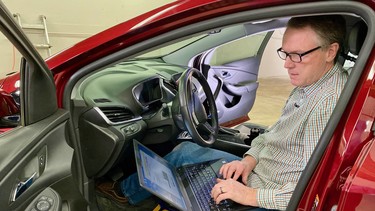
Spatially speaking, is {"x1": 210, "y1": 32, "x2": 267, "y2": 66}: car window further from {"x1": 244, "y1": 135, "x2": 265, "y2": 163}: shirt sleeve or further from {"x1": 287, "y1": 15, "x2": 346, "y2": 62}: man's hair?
{"x1": 287, "y1": 15, "x2": 346, "y2": 62}: man's hair

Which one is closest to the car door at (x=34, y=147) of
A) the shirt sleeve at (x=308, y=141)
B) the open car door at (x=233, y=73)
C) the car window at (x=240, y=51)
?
the shirt sleeve at (x=308, y=141)

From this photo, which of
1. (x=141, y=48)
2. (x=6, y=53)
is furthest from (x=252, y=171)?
(x=6, y=53)

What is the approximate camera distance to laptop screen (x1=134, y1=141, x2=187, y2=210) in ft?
3.50

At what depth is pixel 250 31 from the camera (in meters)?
2.17

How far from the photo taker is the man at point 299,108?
97 cm

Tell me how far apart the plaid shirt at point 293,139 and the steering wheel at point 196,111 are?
13.8 inches

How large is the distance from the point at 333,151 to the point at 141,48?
1.96 ft

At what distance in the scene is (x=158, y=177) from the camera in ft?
3.95

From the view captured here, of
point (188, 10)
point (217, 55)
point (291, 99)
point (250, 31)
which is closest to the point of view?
point (188, 10)

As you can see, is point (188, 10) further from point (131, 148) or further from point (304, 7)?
point (131, 148)

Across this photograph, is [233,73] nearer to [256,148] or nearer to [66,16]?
[256,148]

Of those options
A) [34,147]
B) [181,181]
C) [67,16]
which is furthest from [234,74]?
[67,16]

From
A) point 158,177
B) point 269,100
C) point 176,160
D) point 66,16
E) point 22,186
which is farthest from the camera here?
point 269,100

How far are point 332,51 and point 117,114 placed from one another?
3.35 feet
